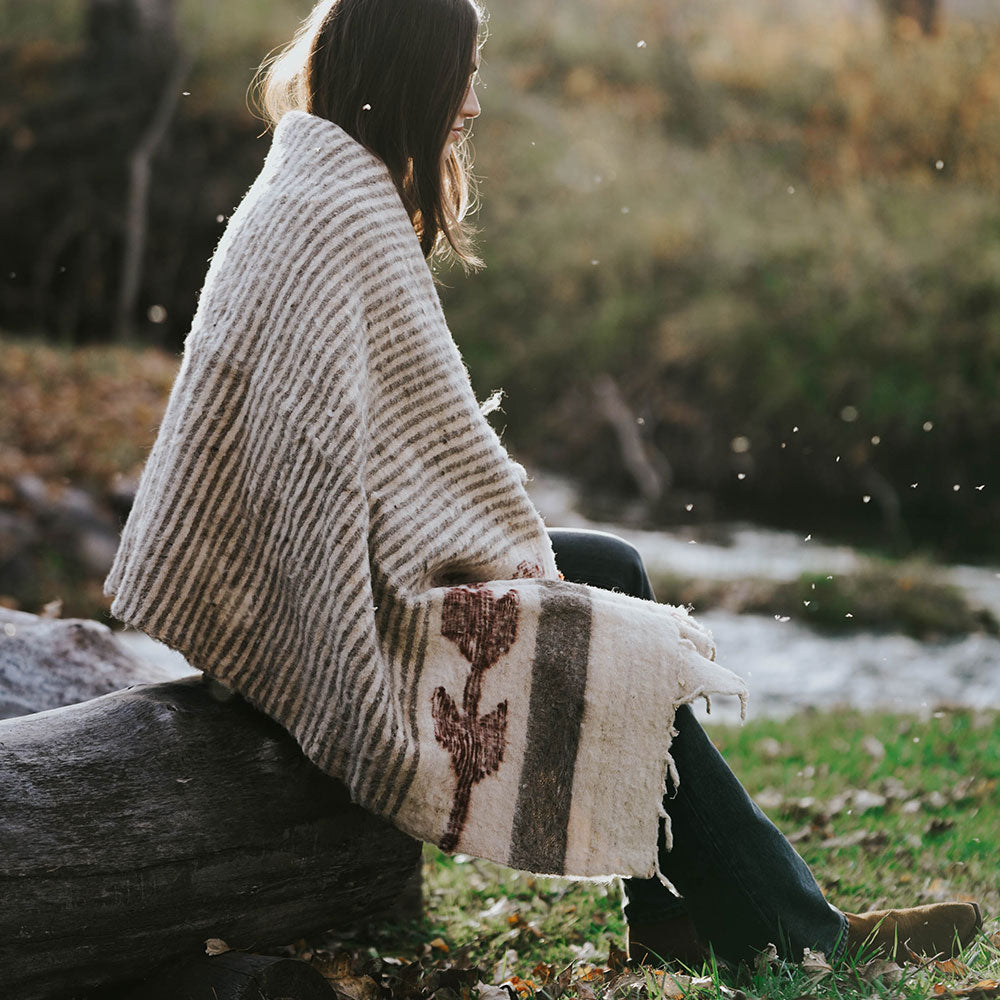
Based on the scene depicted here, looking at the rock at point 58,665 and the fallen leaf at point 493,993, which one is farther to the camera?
the rock at point 58,665

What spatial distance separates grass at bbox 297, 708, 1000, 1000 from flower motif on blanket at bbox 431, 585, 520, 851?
0.51 m

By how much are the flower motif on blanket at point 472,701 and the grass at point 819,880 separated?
51 centimetres

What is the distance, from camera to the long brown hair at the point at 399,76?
226 cm

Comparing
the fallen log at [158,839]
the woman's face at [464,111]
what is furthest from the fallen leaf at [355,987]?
the woman's face at [464,111]

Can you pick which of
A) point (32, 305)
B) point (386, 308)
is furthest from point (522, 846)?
point (32, 305)

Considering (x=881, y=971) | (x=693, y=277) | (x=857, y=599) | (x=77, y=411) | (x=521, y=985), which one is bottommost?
(x=857, y=599)

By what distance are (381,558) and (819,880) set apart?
5.81ft

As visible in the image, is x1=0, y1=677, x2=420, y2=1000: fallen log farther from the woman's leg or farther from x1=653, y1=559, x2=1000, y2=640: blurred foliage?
x1=653, y1=559, x2=1000, y2=640: blurred foliage

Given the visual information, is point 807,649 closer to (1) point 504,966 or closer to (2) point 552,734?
(1) point 504,966

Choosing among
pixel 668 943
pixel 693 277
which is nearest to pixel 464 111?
Result: pixel 668 943

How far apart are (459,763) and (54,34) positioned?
1366 cm

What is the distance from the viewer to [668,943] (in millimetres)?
2430

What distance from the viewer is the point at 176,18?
1316 cm

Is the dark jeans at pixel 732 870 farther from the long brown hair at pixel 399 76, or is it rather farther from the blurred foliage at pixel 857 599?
the blurred foliage at pixel 857 599
